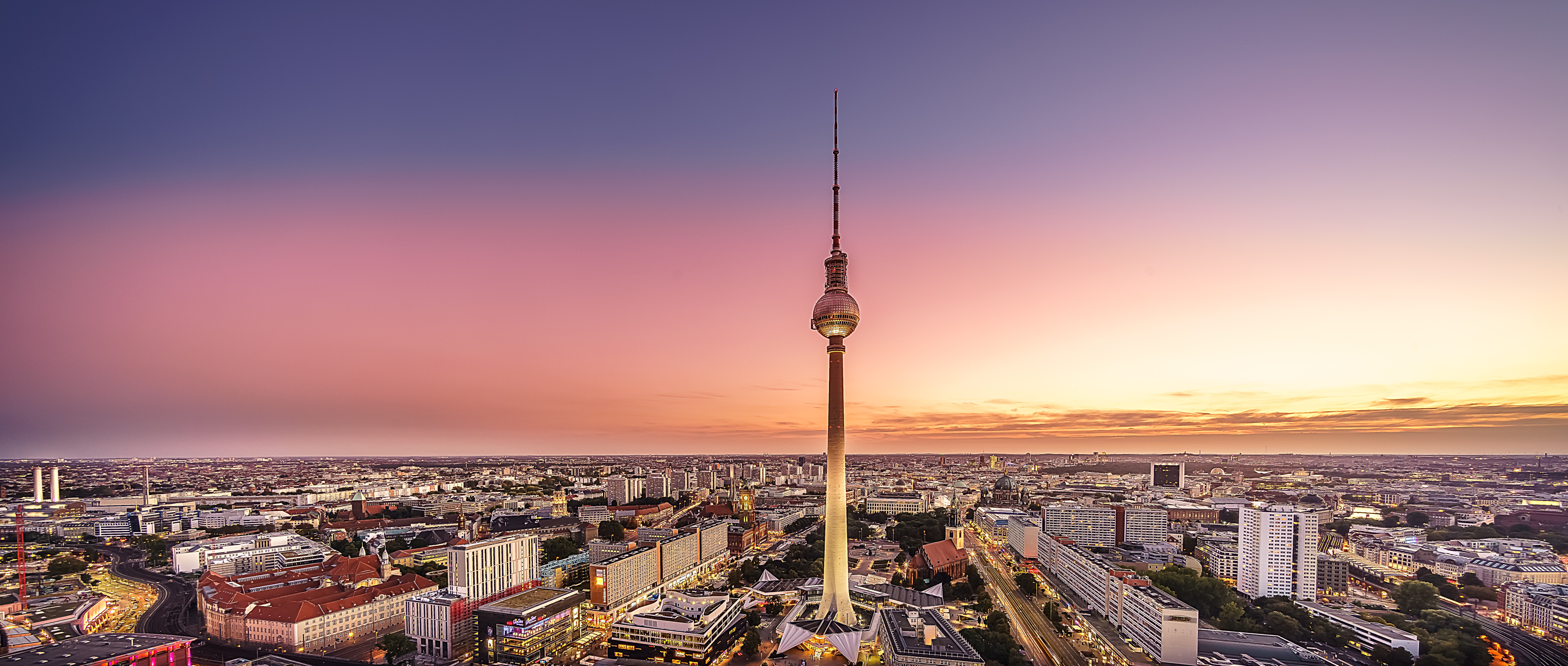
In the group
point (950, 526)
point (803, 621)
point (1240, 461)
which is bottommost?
point (1240, 461)

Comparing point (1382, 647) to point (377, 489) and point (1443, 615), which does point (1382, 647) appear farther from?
point (377, 489)

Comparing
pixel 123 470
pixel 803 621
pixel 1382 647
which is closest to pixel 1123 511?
pixel 1382 647

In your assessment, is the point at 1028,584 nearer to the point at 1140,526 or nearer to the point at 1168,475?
the point at 1140,526

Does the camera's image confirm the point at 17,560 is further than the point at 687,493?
No

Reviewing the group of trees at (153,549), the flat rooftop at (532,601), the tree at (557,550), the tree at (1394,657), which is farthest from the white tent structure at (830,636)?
the group of trees at (153,549)

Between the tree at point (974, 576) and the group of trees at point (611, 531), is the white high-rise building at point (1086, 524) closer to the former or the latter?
the tree at point (974, 576)

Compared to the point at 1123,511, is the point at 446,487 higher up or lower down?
lower down

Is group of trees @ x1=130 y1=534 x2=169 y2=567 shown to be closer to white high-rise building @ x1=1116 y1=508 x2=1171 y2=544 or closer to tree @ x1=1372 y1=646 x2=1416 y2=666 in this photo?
tree @ x1=1372 y1=646 x2=1416 y2=666
